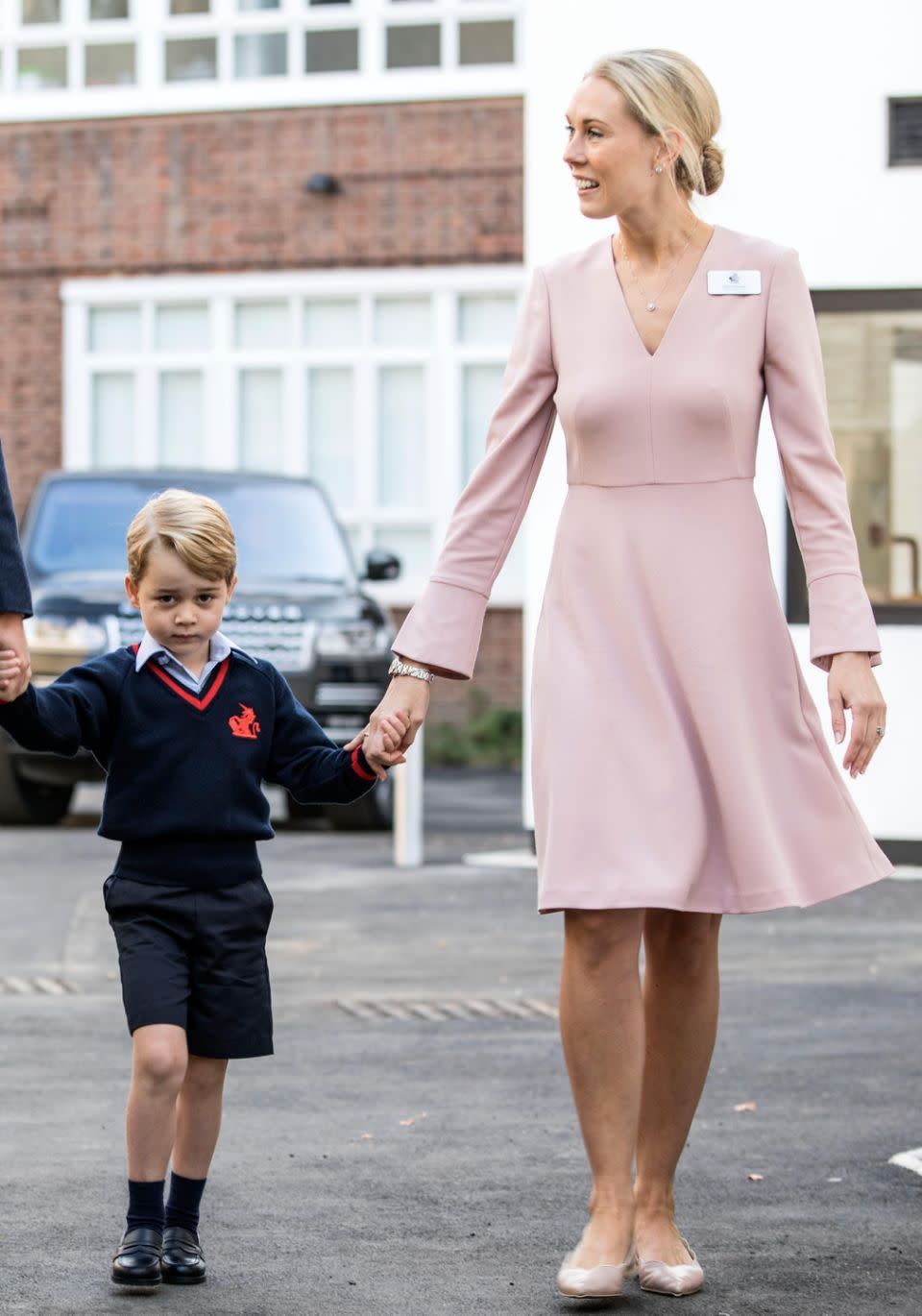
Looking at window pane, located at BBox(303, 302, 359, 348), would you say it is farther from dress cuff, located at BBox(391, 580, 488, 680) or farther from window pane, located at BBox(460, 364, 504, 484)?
dress cuff, located at BBox(391, 580, 488, 680)

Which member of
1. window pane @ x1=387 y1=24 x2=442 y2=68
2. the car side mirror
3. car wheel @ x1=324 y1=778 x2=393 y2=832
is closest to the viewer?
car wheel @ x1=324 y1=778 x2=393 y2=832

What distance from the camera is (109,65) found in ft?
76.3

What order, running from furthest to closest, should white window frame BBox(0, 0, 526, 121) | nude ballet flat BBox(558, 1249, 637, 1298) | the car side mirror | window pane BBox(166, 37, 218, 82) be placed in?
window pane BBox(166, 37, 218, 82), white window frame BBox(0, 0, 526, 121), the car side mirror, nude ballet flat BBox(558, 1249, 637, 1298)

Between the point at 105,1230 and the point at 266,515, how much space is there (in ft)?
32.5

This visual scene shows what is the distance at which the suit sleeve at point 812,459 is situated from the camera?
4309 mm

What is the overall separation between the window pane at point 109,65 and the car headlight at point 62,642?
11.3 meters

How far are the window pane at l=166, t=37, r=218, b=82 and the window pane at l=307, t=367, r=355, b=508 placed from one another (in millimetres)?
2886

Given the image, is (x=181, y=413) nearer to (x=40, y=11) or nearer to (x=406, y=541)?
(x=406, y=541)

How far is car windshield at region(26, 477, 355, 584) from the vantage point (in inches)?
552

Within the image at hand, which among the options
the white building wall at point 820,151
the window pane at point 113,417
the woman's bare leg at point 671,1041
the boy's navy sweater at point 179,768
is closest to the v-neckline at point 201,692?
the boy's navy sweater at point 179,768

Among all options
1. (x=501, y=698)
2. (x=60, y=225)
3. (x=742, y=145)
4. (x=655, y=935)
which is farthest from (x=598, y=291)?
(x=60, y=225)

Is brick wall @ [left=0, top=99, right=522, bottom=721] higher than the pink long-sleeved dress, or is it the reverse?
brick wall @ [left=0, top=99, right=522, bottom=721]

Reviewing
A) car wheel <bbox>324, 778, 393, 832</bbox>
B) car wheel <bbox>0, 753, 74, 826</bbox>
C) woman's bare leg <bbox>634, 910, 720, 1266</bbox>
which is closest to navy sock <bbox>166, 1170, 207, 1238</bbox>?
woman's bare leg <bbox>634, 910, 720, 1266</bbox>

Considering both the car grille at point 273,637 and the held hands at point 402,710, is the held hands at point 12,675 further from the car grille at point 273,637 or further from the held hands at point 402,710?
the car grille at point 273,637
